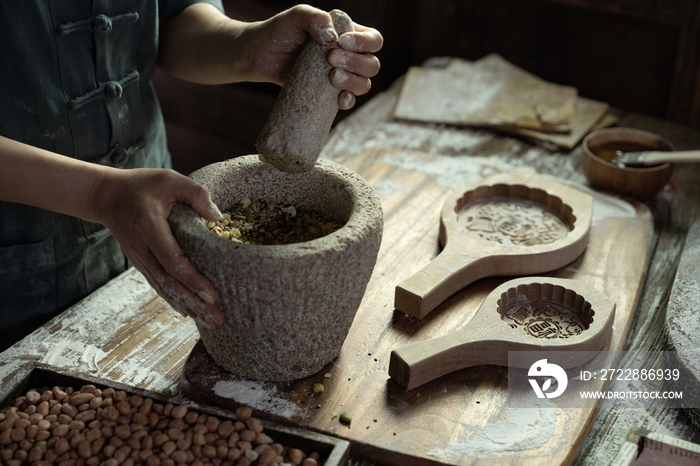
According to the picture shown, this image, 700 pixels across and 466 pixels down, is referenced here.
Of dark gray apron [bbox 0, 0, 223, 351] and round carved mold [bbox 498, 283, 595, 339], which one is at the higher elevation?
dark gray apron [bbox 0, 0, 223, 351]

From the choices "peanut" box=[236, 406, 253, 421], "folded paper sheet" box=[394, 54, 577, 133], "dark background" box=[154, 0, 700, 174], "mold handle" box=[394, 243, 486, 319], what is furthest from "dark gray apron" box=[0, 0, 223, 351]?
"dark background" box=[154, 0, 700, 174]

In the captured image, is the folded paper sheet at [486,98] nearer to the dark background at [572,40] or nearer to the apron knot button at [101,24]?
the dark background at [572,40]

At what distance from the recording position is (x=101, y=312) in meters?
1.49

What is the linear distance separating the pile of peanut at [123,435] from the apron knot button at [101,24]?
79 cm

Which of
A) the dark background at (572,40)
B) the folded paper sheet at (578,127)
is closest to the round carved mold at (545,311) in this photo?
the folded paper sheet at (578,127)

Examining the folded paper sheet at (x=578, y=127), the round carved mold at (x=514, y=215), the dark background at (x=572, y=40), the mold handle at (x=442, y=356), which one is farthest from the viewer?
the dark background at (x=572, y=40)

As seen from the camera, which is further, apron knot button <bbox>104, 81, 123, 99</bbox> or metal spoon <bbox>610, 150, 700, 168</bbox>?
metal spoon <bbox>610, 150, 700, 168</bbox>

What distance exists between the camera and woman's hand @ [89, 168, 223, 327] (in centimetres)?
115

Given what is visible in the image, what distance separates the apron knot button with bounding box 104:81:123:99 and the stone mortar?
346mm

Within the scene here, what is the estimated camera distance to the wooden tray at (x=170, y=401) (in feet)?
3.74

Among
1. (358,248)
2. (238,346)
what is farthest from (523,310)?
(238,346)

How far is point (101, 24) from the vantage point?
1428mm

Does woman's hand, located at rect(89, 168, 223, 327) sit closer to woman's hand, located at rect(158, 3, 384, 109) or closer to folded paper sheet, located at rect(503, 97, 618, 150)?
woman's hand, located at rect(158, 3, 384, 109)

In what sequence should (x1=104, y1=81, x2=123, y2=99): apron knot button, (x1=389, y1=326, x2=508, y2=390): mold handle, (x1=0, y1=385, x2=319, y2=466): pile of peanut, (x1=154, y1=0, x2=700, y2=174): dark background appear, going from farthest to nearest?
1. (x1=154, y1=0, x2=700, y2=174): dark background
2. (x1=104, y1=81, x2=123, y2=99): apron knot button
3. (x1=389, y1=326, x2=508, y2=390): mold handle
4. (x1=0, y1=385, x2=319, y2=466): pile of peanut
